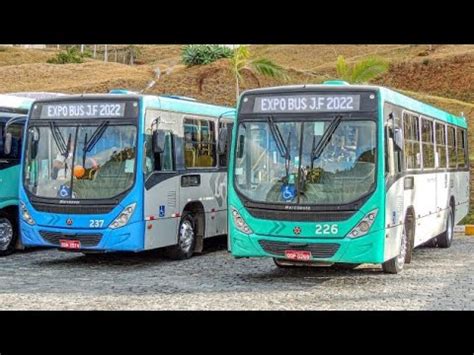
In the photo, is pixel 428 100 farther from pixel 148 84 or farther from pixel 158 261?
pixel 158 261

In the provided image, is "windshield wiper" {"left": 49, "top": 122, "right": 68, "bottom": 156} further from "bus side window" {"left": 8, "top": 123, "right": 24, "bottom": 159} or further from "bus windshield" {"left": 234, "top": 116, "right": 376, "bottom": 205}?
"bus windshield" {"left": 234, "top": 116, "right": 376, "bottom": 205}

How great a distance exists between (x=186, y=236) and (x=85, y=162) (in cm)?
265

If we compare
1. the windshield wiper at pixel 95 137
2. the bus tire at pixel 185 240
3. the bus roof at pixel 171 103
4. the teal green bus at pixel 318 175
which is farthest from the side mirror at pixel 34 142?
the teal green bus at pixel 318 175

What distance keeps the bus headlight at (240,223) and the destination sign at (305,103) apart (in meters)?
1.55

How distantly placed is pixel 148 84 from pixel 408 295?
30858 millimetres

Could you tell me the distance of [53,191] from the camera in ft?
43.0

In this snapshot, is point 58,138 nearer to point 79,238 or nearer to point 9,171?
point 79,238

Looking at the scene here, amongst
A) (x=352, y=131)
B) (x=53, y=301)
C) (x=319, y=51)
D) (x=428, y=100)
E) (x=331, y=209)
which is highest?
(x=319, y=51)

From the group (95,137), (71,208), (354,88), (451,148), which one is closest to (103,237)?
(71,208)

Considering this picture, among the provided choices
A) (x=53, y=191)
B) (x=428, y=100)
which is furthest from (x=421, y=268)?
(x=428, y=100)

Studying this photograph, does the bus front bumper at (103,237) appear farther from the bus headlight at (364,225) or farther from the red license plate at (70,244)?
the bus headlight at (364,225)

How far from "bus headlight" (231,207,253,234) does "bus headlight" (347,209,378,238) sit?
1555 mm

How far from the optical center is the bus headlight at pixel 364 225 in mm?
10805

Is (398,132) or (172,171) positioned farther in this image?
(172,171)
